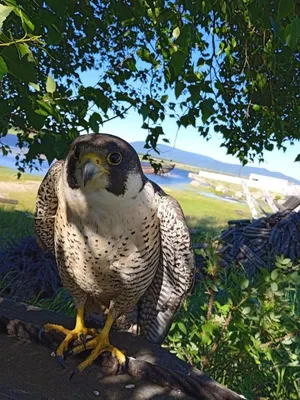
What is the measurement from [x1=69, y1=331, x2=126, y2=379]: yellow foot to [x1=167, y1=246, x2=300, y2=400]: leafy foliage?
522 millimetres

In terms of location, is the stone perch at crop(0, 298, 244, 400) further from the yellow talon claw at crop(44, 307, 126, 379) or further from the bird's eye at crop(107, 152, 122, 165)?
the bird's eye at crop(107, 152, 122, 165)

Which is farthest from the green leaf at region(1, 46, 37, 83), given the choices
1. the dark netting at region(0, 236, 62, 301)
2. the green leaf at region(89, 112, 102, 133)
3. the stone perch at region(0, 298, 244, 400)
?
the dark netting at region(0, 236, 62, 301)

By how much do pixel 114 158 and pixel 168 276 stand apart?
0.61 meters

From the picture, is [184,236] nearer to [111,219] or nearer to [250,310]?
[111,219]

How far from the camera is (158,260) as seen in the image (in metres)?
1.62

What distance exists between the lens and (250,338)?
6.41ft

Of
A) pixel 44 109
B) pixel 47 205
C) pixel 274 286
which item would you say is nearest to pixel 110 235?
pixel 47 205

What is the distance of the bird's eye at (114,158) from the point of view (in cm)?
131

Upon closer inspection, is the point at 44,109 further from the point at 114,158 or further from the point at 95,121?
the point at 114,158

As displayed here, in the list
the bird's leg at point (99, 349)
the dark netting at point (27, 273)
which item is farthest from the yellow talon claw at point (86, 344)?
the dark netting at point (27, 273)

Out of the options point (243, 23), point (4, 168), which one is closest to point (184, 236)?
point (243, 23)

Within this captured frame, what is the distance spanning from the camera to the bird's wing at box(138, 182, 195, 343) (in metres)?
1.55

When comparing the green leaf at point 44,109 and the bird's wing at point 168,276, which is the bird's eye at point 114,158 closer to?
the bird's wing at point 168,276

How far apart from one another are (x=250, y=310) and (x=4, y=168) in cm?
499
